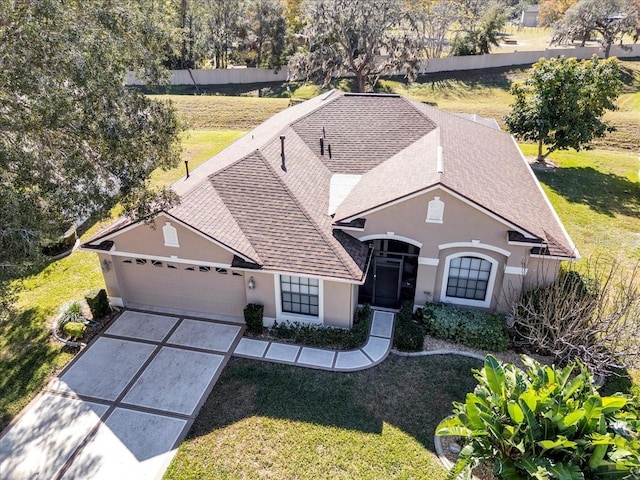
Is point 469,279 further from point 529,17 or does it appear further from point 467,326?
point 529,17

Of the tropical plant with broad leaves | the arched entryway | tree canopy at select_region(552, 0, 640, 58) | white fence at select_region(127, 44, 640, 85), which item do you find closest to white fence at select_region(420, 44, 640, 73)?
white fence at select_region(127, 44, 640, 85)

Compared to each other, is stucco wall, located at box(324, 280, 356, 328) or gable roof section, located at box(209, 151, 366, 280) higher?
gable roof section, located at box(209, 151, 366, 280)

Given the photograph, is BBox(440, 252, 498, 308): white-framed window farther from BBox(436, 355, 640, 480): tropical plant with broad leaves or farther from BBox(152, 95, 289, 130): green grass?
BBox(152, 95, 289, 130): green grass

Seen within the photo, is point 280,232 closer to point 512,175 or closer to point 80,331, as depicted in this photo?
point 80,331

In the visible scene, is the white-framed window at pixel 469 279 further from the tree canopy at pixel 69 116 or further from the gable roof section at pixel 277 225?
the tree canopy at pixel 69 116

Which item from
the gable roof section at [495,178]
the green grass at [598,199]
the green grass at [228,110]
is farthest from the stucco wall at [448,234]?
the green grass at [228,110]

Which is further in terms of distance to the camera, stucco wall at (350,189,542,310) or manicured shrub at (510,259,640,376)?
stucco wall at (350,189,542,310)
